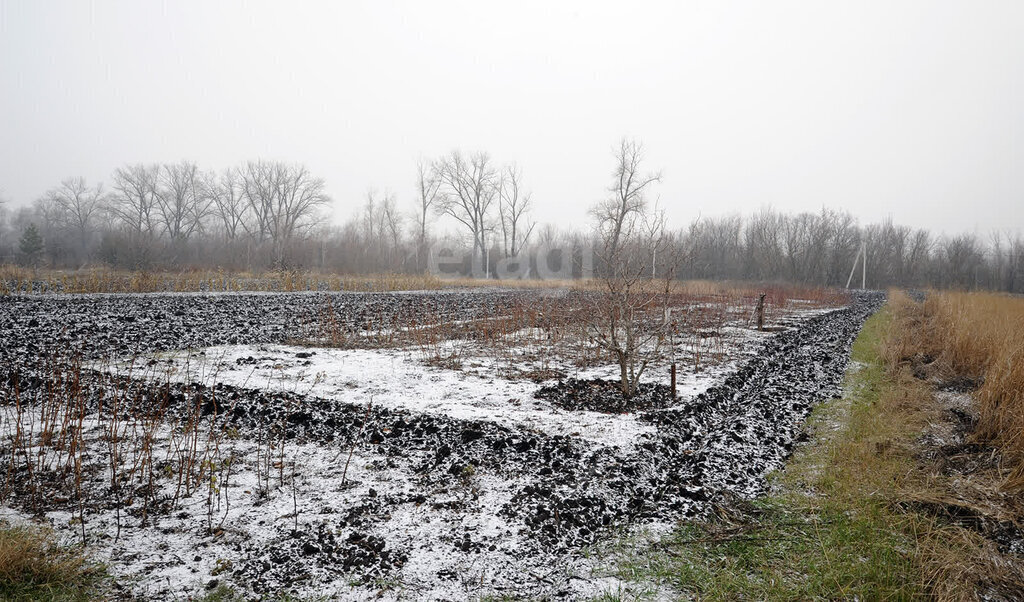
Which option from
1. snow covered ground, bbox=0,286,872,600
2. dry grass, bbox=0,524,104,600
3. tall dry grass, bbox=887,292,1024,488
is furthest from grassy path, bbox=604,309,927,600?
dry grass, bbox=0,524,104,600

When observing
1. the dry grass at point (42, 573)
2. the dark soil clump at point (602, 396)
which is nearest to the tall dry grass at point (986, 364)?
the dark soil clump at point (602, 396)

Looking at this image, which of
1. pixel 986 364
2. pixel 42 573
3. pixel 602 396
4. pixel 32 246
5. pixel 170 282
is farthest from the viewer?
pixel 32 246

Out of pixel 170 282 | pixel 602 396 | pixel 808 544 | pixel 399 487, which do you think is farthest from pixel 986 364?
pixel 170 282

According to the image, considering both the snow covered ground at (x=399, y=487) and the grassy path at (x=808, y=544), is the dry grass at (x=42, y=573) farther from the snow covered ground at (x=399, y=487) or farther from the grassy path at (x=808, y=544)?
the grassy path at (x=808, y=544)

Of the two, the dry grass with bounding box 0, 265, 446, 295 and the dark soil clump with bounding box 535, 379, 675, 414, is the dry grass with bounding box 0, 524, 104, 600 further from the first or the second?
the dry grass with bounding box 0, 265, 446, 295

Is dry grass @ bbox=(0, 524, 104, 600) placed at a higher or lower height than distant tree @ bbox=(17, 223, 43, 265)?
lower

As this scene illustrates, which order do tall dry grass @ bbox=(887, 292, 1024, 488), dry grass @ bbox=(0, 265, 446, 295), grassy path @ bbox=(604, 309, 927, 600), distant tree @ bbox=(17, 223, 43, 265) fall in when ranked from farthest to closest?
distant tree @ bbox=(17, 223, 43, 265)
dry grass @ bbox=(0, 265, 446, 295)
tall dry grass @ bbox=(887, 292, 1024, 488)
grassy path @ bbox=(604, 309, 927, 600)

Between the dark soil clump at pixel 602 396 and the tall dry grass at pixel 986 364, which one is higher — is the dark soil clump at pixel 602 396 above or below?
below

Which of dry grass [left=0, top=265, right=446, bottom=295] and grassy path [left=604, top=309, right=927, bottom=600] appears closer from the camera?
grassy path [left=604, top=309, right=927, bottom=600]

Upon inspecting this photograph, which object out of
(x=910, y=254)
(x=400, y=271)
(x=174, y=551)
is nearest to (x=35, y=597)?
(x=174, y=551)

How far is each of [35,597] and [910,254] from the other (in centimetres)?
8005

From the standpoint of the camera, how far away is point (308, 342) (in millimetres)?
9062

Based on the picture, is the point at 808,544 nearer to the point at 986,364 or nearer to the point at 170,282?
the point at 986,364

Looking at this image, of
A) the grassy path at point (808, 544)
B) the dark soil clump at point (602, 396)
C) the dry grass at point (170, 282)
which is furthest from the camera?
the dry grass at point (170, 282)
